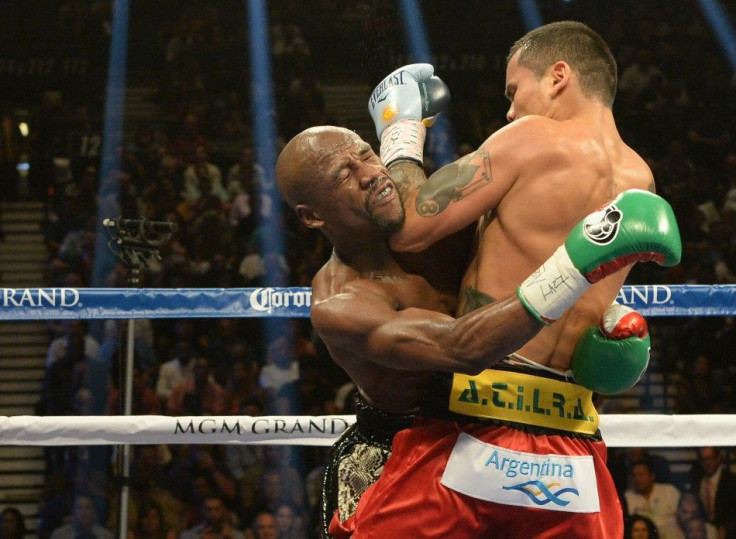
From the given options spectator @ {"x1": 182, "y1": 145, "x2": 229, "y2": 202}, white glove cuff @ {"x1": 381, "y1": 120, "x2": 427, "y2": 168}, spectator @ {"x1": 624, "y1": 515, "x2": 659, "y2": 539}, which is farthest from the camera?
spectator @ {"x1": 182, "y1": 145, "x2": 229, "y2": 202}

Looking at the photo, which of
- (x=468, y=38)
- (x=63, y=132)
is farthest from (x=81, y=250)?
(x=468, y=38)

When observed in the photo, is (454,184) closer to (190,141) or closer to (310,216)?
(310,216)

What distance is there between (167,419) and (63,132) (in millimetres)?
5716

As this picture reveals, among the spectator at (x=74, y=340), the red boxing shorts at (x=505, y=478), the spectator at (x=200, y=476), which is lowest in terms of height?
the red boxing shorts at (x=505, y=478)

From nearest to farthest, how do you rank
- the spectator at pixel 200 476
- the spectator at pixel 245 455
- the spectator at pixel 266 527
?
the spectator at pixel 266 527
the spectator at pixel 200 476
the spectator at pixel 245 455

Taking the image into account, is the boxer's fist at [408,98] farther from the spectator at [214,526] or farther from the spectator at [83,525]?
the spectator at [83,525]

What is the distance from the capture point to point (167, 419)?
10.1 ft

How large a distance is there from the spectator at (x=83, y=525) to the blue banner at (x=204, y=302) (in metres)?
1.76

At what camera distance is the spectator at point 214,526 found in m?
4.59

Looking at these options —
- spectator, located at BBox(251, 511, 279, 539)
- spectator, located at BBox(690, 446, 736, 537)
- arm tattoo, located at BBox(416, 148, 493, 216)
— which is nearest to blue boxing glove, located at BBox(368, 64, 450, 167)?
arm tattoo, located at BBox(416, 148, 493, 216)

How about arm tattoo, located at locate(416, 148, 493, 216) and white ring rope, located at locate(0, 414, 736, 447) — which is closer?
arm tattoo, located at locate(416, 148, 493, 216)

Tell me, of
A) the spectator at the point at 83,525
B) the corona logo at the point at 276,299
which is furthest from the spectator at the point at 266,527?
the corona logo at the point at 276,299

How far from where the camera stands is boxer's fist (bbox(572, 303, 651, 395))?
6.04ft

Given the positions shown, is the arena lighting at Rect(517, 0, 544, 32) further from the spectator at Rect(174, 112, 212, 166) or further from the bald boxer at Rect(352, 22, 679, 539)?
the bald boxer at Rect(352, 22, 679, 539)
